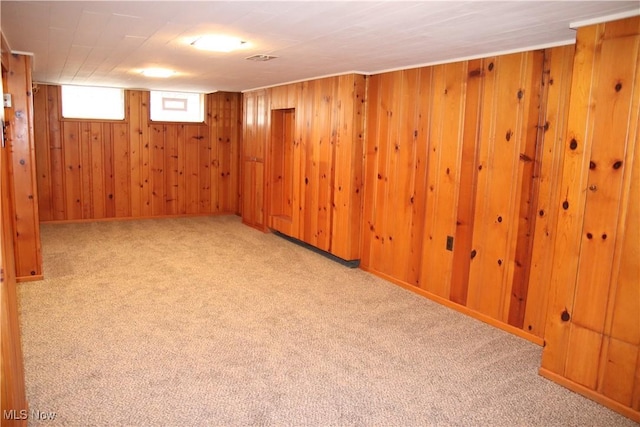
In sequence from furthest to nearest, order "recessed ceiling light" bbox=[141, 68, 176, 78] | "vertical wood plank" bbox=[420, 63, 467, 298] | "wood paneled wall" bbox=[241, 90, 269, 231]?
"wood paneled wall" bbox=[241, 90, 269, 231], "recessed ceiling light" bbox=[141, 68, 176, 78], "vertical wood plank" bbox=[420, 63, 467, 298]

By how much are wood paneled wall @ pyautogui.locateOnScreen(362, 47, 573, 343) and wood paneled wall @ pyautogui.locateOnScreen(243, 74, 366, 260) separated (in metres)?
0.20

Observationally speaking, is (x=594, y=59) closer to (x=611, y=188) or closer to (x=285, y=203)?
(x=611, y=188)

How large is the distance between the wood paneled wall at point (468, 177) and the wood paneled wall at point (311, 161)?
196 mm

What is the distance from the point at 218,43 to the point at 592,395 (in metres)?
3.32

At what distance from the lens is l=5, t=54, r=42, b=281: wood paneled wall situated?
407 centimetres

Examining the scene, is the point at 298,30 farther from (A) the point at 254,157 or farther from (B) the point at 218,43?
(A) the point at 254,157

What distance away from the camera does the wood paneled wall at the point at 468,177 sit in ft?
10.9

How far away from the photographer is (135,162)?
7.46 m

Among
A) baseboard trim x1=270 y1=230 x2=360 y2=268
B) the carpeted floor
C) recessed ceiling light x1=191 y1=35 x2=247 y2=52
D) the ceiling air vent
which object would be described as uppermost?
the ceiling air vent

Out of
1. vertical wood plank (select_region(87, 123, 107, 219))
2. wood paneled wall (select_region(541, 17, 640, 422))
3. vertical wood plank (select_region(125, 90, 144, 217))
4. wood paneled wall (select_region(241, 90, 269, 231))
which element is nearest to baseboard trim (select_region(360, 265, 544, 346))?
wood paneled wall (select_region(541, 17, 640, 422))

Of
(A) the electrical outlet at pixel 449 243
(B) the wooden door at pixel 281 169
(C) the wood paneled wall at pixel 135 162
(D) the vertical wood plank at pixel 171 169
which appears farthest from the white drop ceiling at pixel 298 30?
(D) the vertical wood plank at pixel 171 169

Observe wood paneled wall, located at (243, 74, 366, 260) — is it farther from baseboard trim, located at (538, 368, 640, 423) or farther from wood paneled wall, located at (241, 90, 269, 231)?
baseboard trim, located at (538, 368, 640, 423)

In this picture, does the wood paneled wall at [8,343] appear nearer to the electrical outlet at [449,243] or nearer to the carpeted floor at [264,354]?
the carpeted floor at [264,354]

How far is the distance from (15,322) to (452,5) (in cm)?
251
